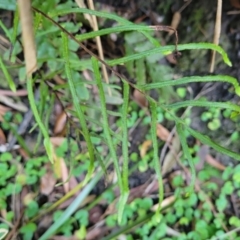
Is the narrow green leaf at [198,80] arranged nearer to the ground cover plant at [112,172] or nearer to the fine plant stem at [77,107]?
the fine plant stem at [77,107]

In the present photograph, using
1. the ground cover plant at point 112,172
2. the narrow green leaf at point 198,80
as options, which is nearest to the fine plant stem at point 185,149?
the narrow green leaf at point 198,80

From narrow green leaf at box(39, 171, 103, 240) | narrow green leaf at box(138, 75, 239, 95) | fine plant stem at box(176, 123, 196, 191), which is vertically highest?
narrow green leaf at box(138, 75, 239, 95)

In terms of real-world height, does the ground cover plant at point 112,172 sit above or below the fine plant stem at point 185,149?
below

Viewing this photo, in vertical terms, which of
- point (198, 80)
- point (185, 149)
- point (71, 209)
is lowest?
point (71, 209)

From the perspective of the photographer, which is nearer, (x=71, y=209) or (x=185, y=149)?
(x=185, y=149)

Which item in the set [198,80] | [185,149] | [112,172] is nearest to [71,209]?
[112,172]

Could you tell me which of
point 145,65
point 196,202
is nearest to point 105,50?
point 145,65

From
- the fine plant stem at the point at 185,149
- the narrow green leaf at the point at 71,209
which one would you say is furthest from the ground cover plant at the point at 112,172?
the fine plant stem at the point at 185,149

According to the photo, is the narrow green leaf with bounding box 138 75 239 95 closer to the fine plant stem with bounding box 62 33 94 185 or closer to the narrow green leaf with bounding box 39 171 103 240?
the fine plant stem with bounding box 62 33 94 185

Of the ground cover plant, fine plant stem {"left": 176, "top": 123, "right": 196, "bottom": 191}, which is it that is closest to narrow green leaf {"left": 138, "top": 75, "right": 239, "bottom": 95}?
fine plant stem {"left": 176, "top": 123, "right": 196, "bottom": 191}

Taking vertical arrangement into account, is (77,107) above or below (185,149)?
above

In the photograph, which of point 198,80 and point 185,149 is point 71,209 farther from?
point 198,80

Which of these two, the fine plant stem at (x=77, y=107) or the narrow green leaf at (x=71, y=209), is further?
the narrow green leaf at (x=71, y=209)

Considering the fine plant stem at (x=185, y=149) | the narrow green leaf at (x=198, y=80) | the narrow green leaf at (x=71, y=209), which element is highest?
the narrow green leaf at (x=198, y=80)
